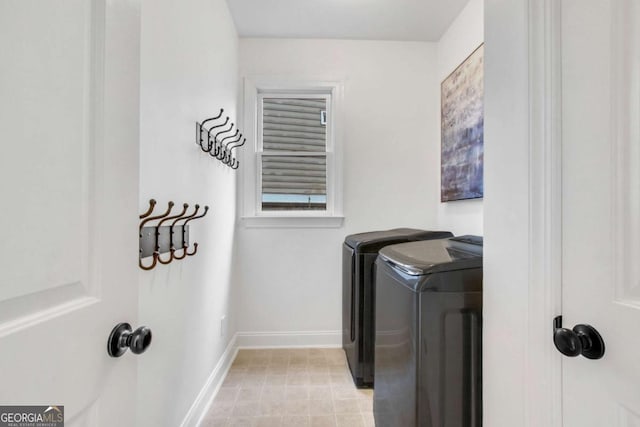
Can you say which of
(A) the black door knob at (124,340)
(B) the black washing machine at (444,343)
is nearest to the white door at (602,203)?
(B) the black washing machine at (444,343)

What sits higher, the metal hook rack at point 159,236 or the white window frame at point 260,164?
the white window frame at point 260,164

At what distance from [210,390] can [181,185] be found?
1.25m

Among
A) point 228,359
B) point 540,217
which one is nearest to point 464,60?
point 540,217

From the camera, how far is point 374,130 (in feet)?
8.85

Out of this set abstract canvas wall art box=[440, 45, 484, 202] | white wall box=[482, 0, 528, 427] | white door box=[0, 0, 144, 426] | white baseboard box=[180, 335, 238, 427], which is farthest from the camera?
abstract canvas wall art box=[440, 45, 484, 202]

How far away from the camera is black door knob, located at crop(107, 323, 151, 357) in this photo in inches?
23.6

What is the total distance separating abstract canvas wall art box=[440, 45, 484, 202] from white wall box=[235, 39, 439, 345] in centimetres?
23

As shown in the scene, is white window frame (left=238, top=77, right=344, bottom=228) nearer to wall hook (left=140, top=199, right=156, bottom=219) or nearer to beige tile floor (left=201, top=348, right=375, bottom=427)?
beige tile floor (left=201, top=348, right=375, bottom=427)

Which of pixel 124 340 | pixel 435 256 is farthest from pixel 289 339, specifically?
pixel 124 340

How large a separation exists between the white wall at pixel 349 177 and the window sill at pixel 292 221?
0.14 ft

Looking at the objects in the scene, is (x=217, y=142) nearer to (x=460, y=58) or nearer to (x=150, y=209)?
(x=150, y=209)

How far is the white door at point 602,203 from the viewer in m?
0.55

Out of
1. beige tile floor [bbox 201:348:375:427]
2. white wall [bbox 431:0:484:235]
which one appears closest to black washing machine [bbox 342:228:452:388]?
beige tile floor [bbox 201:348:375:427]

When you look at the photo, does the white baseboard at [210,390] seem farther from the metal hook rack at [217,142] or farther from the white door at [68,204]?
the metal hook rack at [217,142]
